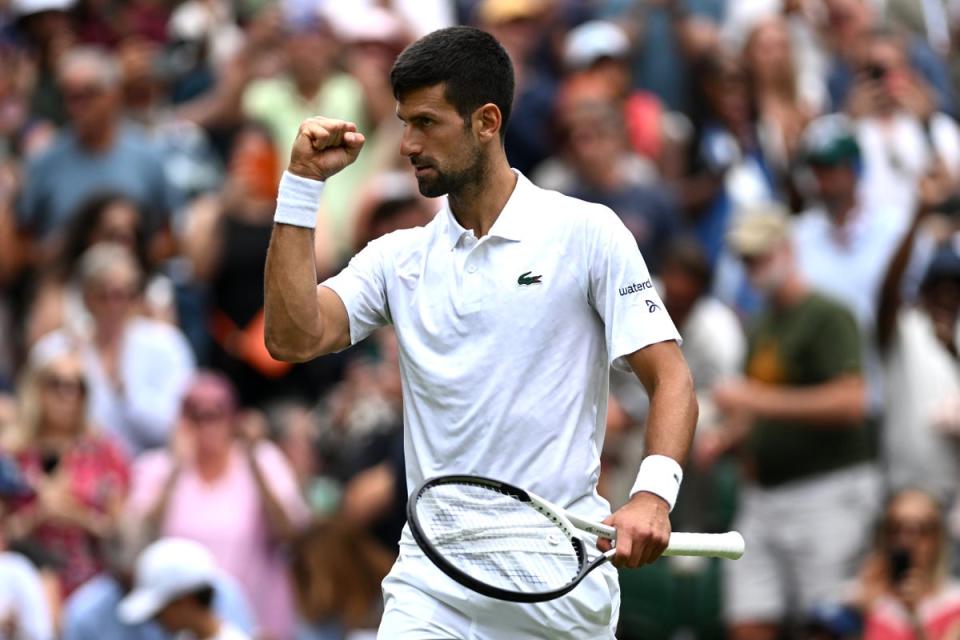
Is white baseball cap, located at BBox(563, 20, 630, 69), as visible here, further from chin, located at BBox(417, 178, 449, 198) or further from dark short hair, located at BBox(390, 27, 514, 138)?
chin, located at BBox(417, 178, 449, 198)

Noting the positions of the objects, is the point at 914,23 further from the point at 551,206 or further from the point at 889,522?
the point at 551,206

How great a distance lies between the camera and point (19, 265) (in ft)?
39.1

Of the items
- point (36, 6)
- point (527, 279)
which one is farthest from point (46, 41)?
point (527, 279)

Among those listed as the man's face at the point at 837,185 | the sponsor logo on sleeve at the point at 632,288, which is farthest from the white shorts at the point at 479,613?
the man's face at the point at 837,185

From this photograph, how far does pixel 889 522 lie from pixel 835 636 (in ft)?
2.30

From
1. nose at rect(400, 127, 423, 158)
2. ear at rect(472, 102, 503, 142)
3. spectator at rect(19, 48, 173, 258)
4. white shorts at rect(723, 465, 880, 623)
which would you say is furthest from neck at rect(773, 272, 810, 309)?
nose at rect(400, 127, 423, 158)

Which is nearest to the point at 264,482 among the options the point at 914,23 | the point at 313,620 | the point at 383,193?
the point at 313,620

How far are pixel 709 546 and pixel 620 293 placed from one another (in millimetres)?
728

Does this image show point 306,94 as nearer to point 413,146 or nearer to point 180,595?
point 180,595

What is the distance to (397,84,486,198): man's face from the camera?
18.2 ft

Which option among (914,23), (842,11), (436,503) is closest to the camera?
(436,503)

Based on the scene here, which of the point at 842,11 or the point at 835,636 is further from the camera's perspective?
the point at 842,11

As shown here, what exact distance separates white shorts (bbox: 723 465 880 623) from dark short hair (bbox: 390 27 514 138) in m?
5.01

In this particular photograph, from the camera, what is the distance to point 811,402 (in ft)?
33.4
